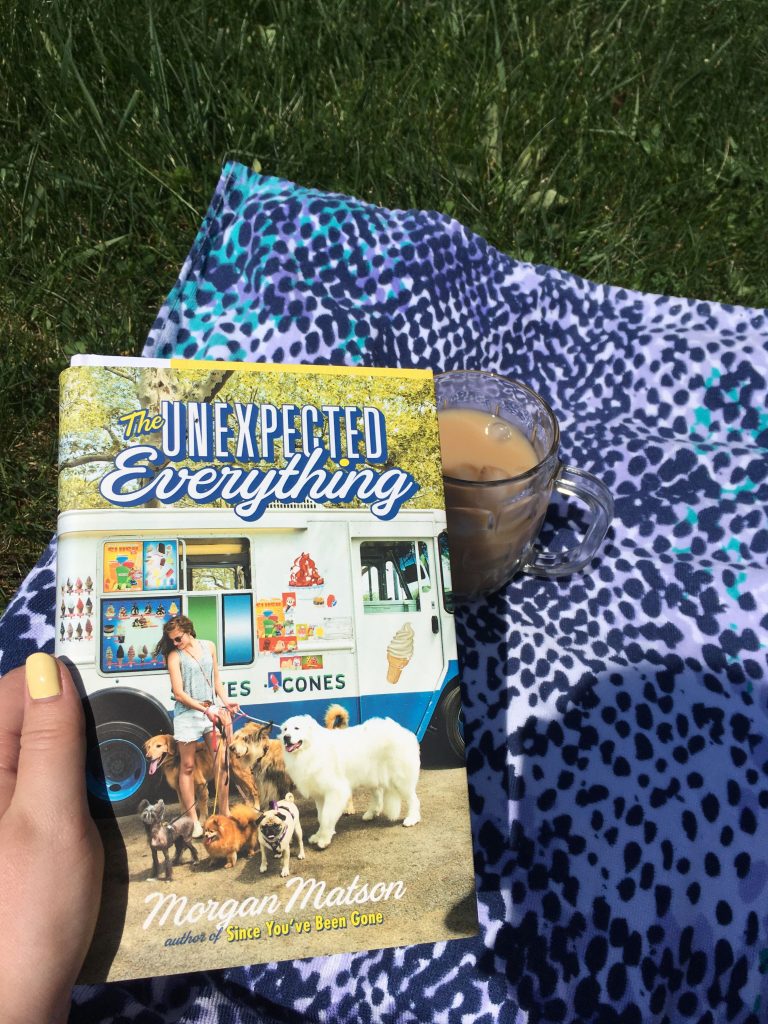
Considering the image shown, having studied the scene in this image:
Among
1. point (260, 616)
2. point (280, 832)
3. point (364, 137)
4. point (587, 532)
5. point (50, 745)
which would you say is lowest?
point (280, 832)

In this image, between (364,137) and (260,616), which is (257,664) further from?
(364,137)

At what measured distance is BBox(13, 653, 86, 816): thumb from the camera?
780 mm

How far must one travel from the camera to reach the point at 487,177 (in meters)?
2.01

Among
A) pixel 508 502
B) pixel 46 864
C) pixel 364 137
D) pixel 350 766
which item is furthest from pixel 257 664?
pixel 364 137

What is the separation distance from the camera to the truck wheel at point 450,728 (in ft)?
2.93

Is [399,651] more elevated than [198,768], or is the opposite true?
[399,651]

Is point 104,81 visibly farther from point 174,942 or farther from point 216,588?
point 174,942

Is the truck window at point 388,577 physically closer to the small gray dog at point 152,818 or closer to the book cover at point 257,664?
the book cover at point 257,664

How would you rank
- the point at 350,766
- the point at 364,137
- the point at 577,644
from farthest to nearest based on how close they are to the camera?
1. the point at 364,137
2. the point at 577,644
3. the point at 350,766

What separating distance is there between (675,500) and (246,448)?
0.91 meters

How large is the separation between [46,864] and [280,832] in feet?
0.78

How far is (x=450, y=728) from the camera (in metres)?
0.90

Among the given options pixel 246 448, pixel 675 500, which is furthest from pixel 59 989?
pixel 675 500

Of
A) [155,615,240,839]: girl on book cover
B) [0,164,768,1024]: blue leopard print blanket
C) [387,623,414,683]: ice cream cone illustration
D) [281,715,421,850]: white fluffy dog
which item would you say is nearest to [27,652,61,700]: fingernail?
[155,615,240,839]: girl on book cover
